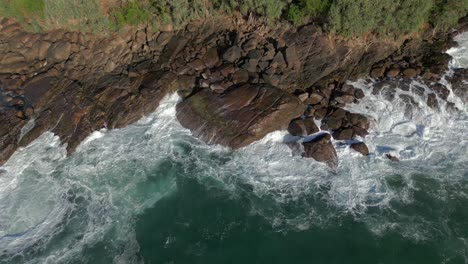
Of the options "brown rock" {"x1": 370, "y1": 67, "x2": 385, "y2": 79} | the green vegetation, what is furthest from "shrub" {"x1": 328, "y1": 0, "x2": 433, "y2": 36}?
"brown rock" {"x1": 370, "y1": 67, "x2": 385, "y2": 79}

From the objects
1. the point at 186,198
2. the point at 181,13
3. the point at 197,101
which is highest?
the point at 181,13

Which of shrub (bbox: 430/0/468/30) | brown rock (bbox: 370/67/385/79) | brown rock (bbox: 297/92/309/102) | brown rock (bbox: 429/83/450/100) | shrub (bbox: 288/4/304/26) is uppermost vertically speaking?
shrub (bbox: 288/4/304/26)

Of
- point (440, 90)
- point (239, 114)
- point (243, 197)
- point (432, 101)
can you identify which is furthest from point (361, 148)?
point (239, 114)

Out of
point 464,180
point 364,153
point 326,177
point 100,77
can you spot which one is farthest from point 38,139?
point 464,180

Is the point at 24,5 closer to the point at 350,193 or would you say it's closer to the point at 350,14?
the point at 350,14

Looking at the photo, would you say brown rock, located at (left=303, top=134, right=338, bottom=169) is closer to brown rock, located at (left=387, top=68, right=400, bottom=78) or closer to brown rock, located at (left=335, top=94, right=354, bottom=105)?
brown rock, located at (left=335, top=94, right=354, bottom=105)

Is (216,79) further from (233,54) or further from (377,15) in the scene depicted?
(377,15)
